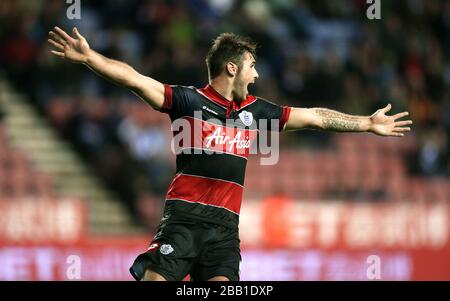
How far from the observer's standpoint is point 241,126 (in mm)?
7098

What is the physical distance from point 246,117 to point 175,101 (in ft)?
1.95

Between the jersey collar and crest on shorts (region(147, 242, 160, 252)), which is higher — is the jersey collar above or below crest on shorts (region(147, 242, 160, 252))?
above

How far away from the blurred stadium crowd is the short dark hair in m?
6.59

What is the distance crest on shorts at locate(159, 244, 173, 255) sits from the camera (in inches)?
265

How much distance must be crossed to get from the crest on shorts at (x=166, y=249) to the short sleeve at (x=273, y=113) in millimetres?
1237

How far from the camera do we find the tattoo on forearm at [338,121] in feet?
24.6

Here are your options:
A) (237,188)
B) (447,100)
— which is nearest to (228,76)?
(237,188)

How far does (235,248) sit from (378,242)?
6801 mm

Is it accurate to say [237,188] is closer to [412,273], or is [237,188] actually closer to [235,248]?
[235,248]

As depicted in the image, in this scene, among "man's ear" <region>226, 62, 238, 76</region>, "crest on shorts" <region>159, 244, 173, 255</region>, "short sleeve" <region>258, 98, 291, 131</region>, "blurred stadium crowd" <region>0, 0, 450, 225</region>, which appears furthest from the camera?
"blurred stadium crowd" <region>0, 0, 450, 225</region>
